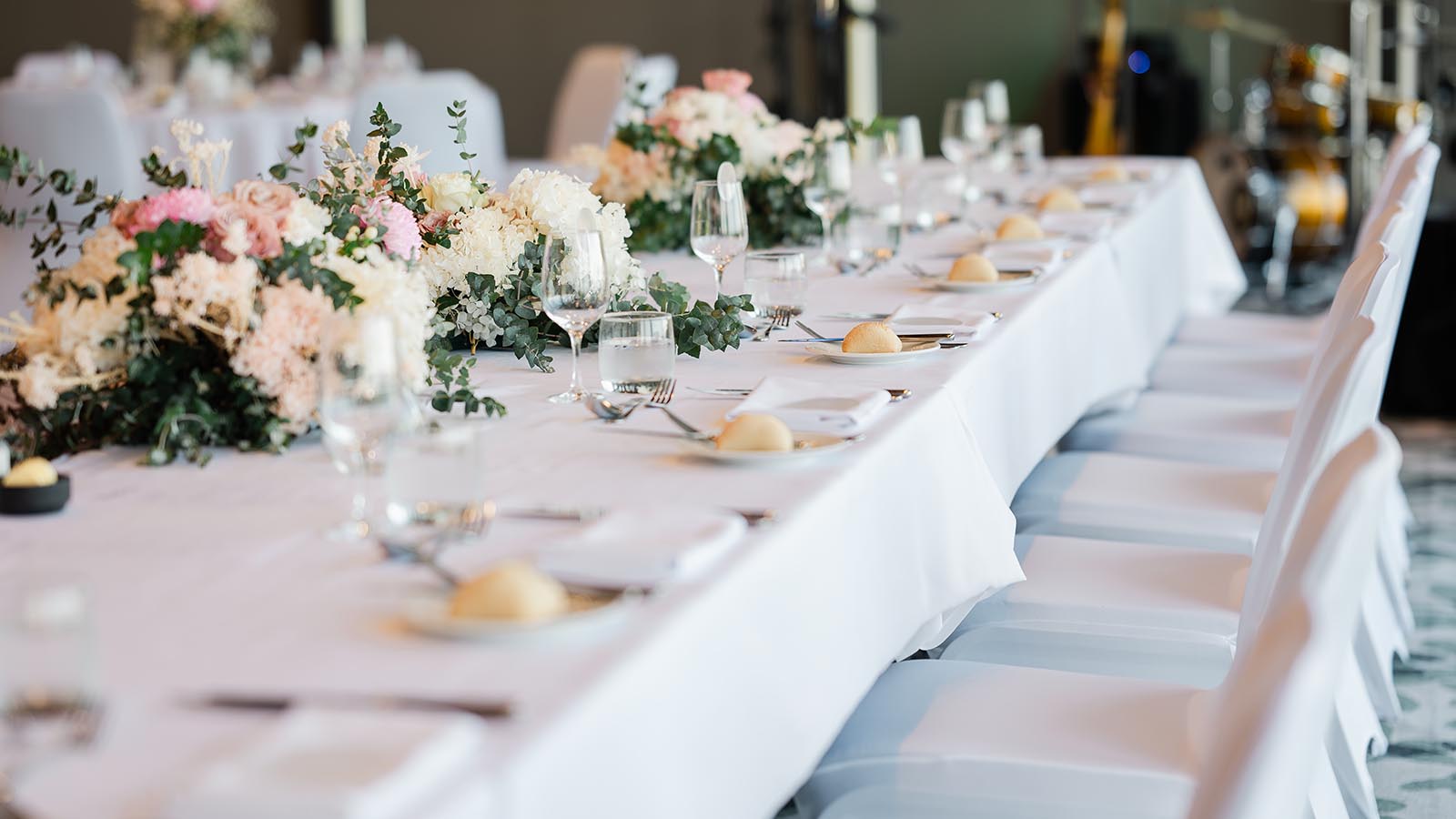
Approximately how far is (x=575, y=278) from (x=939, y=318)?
75cm

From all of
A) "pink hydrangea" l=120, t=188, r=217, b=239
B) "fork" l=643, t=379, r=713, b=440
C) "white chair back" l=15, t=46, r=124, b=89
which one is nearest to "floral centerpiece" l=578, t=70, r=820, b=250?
"fork" l=643, t=379, r=713, b=440

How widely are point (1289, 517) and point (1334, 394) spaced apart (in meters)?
0.14

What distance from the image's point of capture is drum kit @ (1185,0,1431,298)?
7840 millimetres

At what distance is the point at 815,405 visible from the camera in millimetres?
1899

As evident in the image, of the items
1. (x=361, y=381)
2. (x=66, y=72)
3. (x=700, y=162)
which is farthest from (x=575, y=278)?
(x=66, y=72)

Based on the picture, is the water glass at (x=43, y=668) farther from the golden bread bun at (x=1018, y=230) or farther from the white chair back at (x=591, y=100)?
the white chair back at (x=591, y=100)

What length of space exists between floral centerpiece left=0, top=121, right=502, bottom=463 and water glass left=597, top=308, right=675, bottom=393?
0.70 ft

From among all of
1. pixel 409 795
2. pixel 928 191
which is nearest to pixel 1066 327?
pixel 928 191

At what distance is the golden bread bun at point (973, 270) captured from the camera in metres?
2.86

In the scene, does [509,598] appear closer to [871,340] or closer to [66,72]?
[871,340]

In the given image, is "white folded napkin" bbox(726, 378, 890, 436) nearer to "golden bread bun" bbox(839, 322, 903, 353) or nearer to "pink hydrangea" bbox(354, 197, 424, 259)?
"golden bread bun" bbox(839, 322, 903, 353)

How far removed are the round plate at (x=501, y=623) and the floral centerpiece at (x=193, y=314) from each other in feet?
1.75

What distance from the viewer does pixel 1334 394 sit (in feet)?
5.70

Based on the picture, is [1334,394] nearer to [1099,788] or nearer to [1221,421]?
[1099,788]
